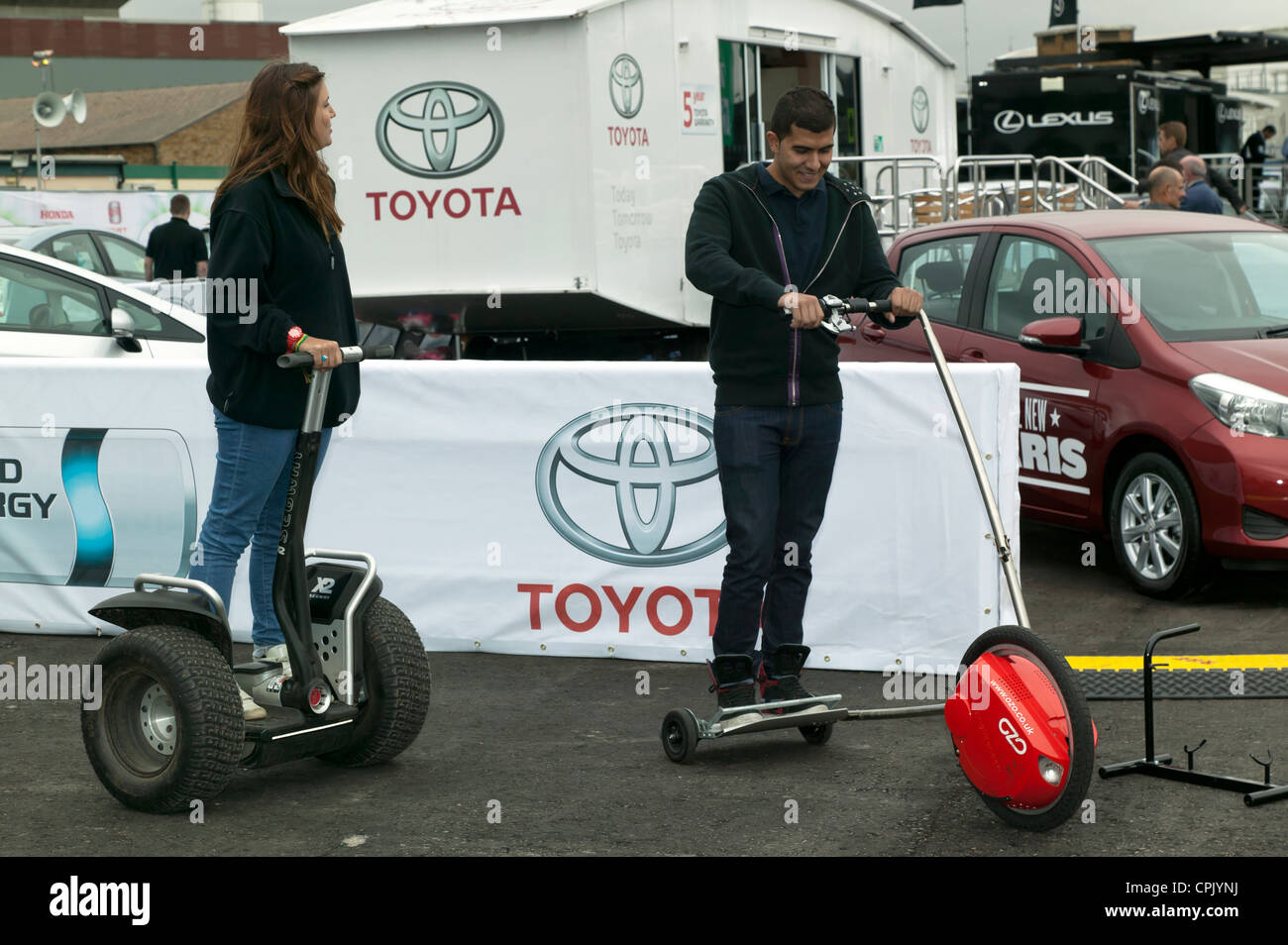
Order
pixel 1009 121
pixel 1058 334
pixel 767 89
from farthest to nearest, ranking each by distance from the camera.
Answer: pixel 1009 121, pixel 767 89, pixel 1058 334

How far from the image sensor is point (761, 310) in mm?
5145

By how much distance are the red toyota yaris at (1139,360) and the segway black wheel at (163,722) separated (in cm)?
446

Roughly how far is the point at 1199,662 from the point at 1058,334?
198 centimetres

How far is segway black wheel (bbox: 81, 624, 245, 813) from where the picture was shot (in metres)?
4.64

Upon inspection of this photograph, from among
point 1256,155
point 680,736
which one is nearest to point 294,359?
point 680,736

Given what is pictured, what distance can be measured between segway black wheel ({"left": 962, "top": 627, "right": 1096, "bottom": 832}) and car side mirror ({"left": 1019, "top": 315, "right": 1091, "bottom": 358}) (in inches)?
135

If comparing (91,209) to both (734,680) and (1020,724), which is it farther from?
(1020,724)

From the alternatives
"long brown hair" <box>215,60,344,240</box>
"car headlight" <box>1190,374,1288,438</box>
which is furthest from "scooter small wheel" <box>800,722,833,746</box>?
"car headlight" <box>1190,374,1288,438</box>

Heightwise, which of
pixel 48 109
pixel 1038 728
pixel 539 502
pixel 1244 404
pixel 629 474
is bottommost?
pixel 1038 728

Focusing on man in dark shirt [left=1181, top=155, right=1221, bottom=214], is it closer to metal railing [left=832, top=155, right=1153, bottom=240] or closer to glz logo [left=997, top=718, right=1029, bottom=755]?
metal railing [left=832, top=155, right=1153, bottom=240]

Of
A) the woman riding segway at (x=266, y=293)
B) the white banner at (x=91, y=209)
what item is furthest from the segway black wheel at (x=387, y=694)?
the white banner at (x=91, y=209)

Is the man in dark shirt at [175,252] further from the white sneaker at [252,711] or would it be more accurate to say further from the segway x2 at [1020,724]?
the segway x2 at [1020,724]
